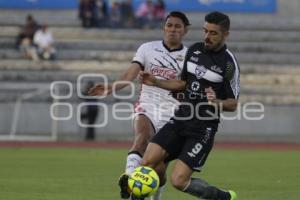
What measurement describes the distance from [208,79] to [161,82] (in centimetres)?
65

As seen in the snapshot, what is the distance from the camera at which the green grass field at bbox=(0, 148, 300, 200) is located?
1290 centimetres

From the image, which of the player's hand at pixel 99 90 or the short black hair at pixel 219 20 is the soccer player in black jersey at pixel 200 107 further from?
the player's hand at pixel 99 90

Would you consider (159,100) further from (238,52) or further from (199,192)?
(238,52)

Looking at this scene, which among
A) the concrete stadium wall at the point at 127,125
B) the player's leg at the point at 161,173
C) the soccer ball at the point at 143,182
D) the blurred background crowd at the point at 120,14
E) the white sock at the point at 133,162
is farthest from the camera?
the blurred background crowd at the point at 120,14

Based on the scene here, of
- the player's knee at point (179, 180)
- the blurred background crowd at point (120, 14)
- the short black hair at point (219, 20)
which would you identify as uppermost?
the short black hair at point (219, 20)

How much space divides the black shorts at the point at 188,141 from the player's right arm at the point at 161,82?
0.39m

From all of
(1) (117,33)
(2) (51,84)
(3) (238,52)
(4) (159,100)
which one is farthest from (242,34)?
(4) (159,100)

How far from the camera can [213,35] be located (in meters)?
10.2

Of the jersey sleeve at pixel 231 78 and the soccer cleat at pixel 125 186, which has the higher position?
the jersey sleeve at pixel 231 78

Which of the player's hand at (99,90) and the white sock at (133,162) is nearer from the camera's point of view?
the player's hand at (99,90)

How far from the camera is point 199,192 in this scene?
10.2 metres

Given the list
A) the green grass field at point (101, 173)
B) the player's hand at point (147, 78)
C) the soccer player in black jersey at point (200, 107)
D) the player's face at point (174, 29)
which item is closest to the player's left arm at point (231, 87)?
the soccer player in black jersey at point (200, 107)

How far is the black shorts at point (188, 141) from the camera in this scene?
33.6 feet

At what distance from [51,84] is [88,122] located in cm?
214
